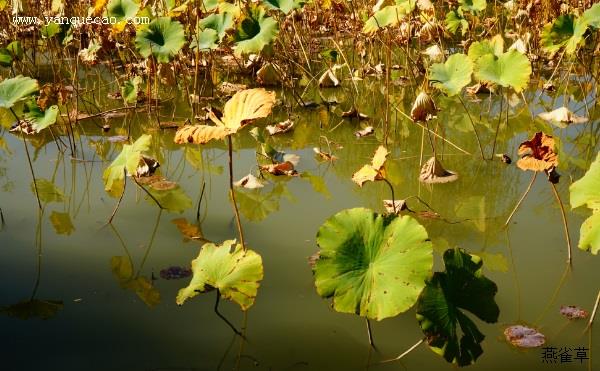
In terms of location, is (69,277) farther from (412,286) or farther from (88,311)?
(412,286)

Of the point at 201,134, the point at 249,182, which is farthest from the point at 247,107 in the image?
the point at 249,182

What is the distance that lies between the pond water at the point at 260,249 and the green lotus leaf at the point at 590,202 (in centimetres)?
18

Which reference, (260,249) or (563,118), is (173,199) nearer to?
(260,249)

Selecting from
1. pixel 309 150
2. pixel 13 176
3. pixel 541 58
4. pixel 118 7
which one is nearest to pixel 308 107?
pixel 309 150

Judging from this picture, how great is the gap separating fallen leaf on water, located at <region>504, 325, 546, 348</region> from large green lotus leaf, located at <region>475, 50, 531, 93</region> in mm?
1036

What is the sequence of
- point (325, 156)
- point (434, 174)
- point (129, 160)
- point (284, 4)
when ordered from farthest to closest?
point (284, 4), point (325, 156), point (434, 174), point (129, 160)

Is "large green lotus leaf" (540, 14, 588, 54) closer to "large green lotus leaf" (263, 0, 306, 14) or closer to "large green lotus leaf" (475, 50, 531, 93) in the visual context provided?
"large green lotus leaf" (475, 50, 531, 93)

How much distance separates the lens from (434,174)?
1846mm

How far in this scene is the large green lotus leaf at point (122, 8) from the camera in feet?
8.21

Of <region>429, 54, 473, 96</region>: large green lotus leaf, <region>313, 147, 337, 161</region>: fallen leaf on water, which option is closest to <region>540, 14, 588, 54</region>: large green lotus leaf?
<region>429, 54, 473, 96</region>: large green lotus leaf

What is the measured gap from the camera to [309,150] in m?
2.21

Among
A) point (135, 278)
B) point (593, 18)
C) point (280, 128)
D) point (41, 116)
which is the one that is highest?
point (593, 18)

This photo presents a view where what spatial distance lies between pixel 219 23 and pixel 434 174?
1175 millimetres

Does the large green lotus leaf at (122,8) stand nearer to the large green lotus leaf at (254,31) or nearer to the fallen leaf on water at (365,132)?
the large green lotus leaf at (254,31)
